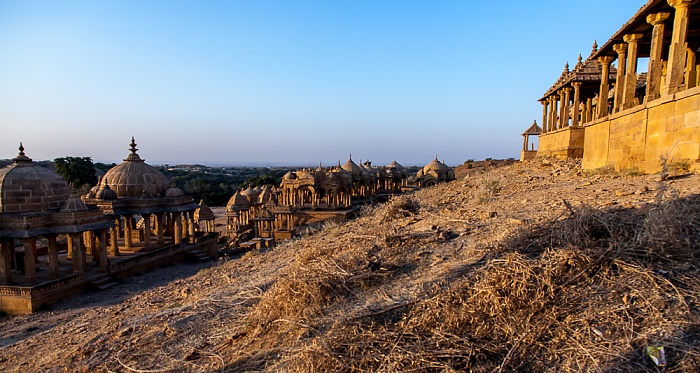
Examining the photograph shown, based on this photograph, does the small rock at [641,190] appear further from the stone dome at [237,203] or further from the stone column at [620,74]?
the stone dome at [237,203]

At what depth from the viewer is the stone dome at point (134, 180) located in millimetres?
17984

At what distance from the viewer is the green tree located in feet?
119

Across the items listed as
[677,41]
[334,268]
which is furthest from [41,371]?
[677,41]

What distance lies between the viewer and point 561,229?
4223 mm

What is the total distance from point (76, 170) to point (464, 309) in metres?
45.5

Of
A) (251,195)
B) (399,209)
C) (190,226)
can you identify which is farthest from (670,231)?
(251,195)

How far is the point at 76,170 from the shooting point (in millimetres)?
37656

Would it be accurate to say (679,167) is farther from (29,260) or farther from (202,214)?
(202,214)

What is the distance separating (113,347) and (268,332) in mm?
2685

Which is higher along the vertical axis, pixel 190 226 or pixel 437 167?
pixel 437 167

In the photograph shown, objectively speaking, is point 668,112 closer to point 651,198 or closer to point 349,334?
point 651,198

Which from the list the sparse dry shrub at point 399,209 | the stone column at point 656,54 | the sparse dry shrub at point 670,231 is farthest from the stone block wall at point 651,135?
the sparse dry shrub at point 399,209

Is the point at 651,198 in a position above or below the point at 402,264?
above

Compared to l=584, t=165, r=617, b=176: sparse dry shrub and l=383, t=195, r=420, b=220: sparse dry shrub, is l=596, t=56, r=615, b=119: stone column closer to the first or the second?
l=584, t=165, r=617, b=176: sparse dry shrub
